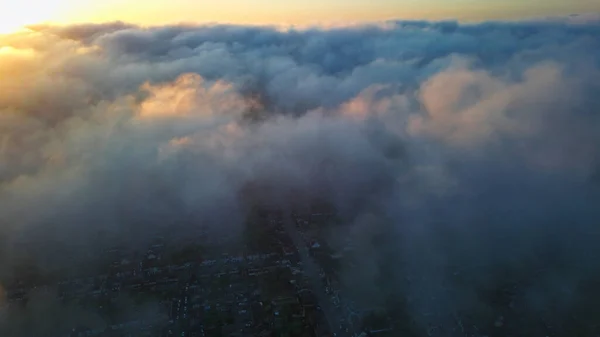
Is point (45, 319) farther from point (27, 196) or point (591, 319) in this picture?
point (591, 319)

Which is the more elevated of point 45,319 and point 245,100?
point 245,100

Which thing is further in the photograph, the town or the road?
the road

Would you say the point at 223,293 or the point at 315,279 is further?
the point at 315,279

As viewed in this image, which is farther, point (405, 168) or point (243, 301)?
point (405, 168)

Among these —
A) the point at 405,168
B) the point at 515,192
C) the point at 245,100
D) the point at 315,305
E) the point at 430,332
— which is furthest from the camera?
the point at 245,100

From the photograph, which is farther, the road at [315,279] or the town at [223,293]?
the road at [315,279]

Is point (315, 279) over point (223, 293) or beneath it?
over

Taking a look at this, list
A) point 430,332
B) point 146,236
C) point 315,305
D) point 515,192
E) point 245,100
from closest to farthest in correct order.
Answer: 1. point 430,332
2. point 315,305
3. point 146,236
4. point 515,192
5. point 245,100

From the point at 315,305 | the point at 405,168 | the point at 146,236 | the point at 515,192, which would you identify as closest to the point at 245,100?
the point at 405,168
